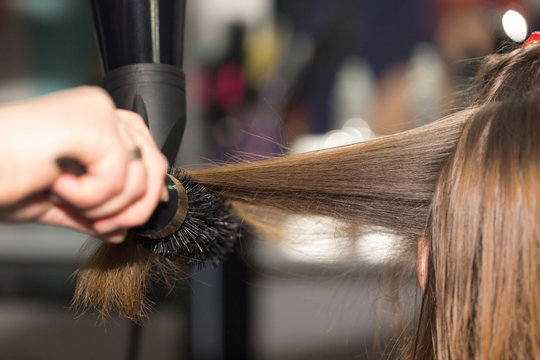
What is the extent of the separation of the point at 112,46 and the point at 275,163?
0.19 m

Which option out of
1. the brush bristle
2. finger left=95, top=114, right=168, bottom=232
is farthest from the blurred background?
finger left=95, top=114, right=168, bottom=232

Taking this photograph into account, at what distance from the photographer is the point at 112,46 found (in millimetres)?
490

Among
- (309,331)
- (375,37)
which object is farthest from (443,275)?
(375,37)

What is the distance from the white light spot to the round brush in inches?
14.7

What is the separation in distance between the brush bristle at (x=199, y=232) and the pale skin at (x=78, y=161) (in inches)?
3.3

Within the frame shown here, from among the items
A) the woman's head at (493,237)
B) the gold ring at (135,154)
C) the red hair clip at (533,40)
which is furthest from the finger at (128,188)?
the red hair clip at (533,40)

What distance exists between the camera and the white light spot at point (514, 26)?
1.99 ft

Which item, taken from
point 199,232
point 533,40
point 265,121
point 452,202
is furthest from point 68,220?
point 265,121

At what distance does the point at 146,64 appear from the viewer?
1.56 ft

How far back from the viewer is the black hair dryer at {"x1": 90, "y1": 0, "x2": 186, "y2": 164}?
47cm

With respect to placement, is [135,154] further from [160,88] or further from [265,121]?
[265,121]

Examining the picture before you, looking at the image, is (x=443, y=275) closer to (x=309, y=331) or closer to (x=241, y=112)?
(x=309, y=331)

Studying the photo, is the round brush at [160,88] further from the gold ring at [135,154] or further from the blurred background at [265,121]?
the blurred background at [265,121]

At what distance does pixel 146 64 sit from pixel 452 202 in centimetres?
29
